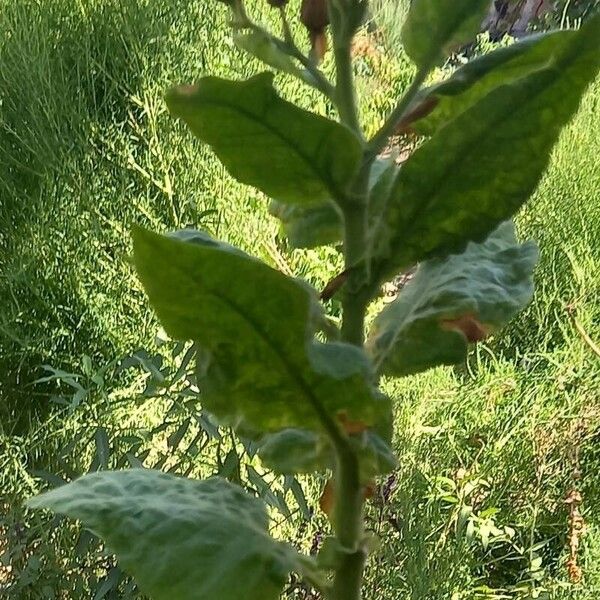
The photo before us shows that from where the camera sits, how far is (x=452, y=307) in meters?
0.24

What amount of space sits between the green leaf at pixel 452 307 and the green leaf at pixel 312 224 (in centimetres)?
3

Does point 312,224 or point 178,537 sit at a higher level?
point 312,224

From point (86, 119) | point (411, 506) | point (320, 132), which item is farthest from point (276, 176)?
point (86, 119)

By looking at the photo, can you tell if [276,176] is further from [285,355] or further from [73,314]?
[73,314]

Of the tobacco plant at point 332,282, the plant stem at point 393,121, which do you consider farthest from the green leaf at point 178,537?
the plant stem at point 393,121

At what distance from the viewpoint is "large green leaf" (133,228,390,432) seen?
0.66 feet

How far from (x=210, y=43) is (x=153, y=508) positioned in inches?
32.7

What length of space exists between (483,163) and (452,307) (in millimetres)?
46

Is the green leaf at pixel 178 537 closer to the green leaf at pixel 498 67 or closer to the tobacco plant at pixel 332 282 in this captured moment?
the tobacco plant at pixel 332 282

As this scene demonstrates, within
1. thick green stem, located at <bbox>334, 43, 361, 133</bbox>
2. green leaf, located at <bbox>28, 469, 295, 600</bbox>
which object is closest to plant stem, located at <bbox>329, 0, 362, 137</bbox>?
thick green stem, located at <bbox>334, 43, 361, 133</bbox>

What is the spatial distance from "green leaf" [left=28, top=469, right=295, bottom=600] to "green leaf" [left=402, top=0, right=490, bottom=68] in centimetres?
14

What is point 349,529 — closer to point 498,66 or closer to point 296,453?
point 296,453

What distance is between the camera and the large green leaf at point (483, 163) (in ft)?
0.66

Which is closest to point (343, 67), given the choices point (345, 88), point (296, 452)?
point (345, 88)
